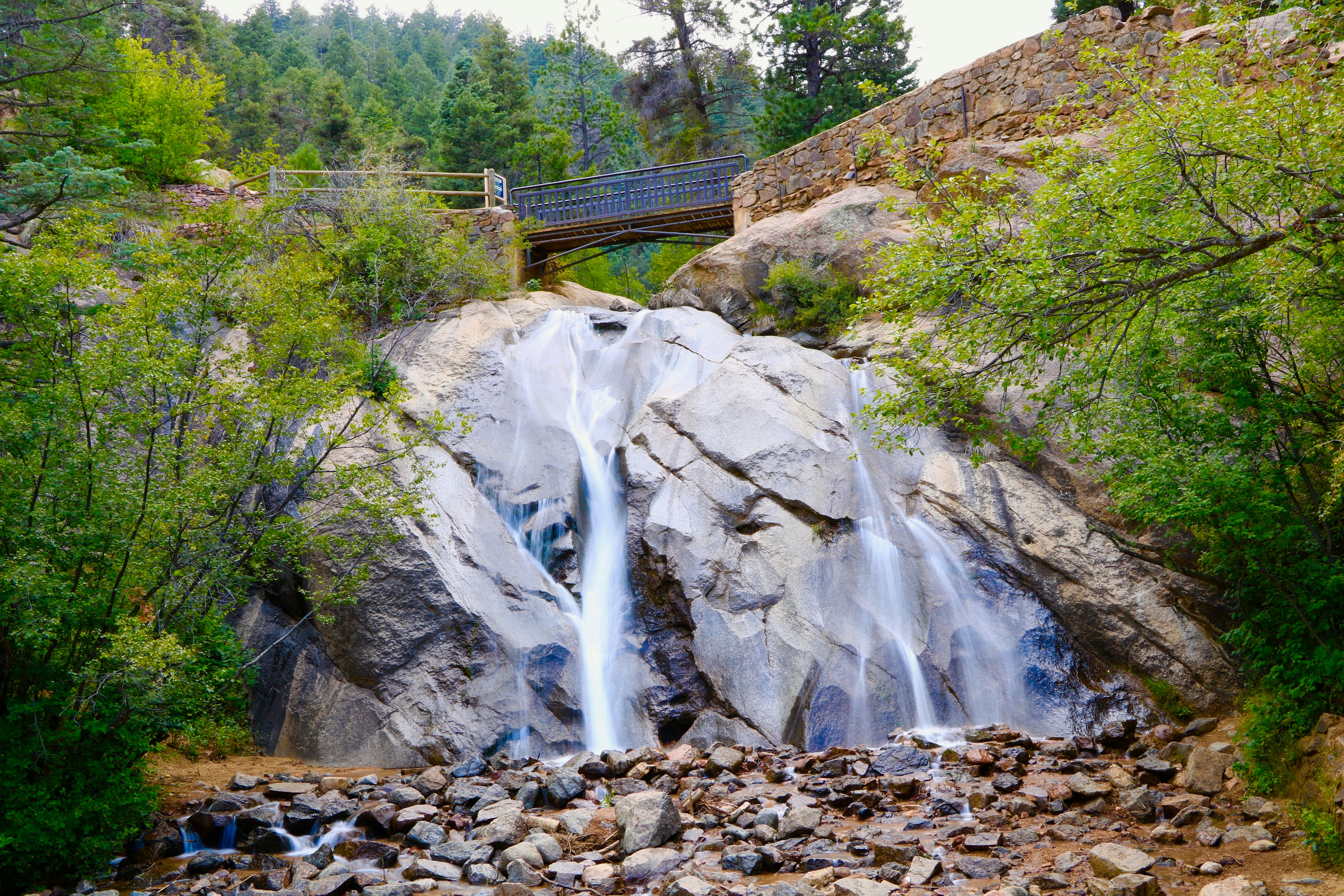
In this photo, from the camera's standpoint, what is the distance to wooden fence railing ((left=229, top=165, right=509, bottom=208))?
1766 cm

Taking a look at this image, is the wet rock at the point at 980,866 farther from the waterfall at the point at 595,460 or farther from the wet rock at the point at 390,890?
the waterfall at the point at 595,460

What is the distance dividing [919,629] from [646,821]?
5169 millimetres

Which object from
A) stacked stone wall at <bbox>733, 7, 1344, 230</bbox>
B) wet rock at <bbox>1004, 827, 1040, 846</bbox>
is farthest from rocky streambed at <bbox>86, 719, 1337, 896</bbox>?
stacked stone wall at <bbox>733, 7, 1344, 230</bbox>

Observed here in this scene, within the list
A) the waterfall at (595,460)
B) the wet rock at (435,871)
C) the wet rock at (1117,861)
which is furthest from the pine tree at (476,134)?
the wet rock at (1117,861)

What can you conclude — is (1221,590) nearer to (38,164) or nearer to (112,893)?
(112,893)

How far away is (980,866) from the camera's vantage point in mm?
6594

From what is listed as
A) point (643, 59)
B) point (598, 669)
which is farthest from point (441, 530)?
point (643, 59)

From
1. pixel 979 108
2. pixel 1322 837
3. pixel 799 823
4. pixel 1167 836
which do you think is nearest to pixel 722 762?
pixel 799 823

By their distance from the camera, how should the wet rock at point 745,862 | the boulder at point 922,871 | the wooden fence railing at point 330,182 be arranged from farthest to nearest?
the wooden fence railing at point 330,182 → the wet rock at point 745,862 → the boulder at point 922,871

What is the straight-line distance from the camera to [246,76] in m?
40.0

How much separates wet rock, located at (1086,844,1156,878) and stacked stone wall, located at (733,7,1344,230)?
11307 mm

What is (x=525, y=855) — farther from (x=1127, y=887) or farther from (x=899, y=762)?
(x=1127, y=887)

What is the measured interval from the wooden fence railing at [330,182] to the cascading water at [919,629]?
38.0ft

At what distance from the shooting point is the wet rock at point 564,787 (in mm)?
8766
